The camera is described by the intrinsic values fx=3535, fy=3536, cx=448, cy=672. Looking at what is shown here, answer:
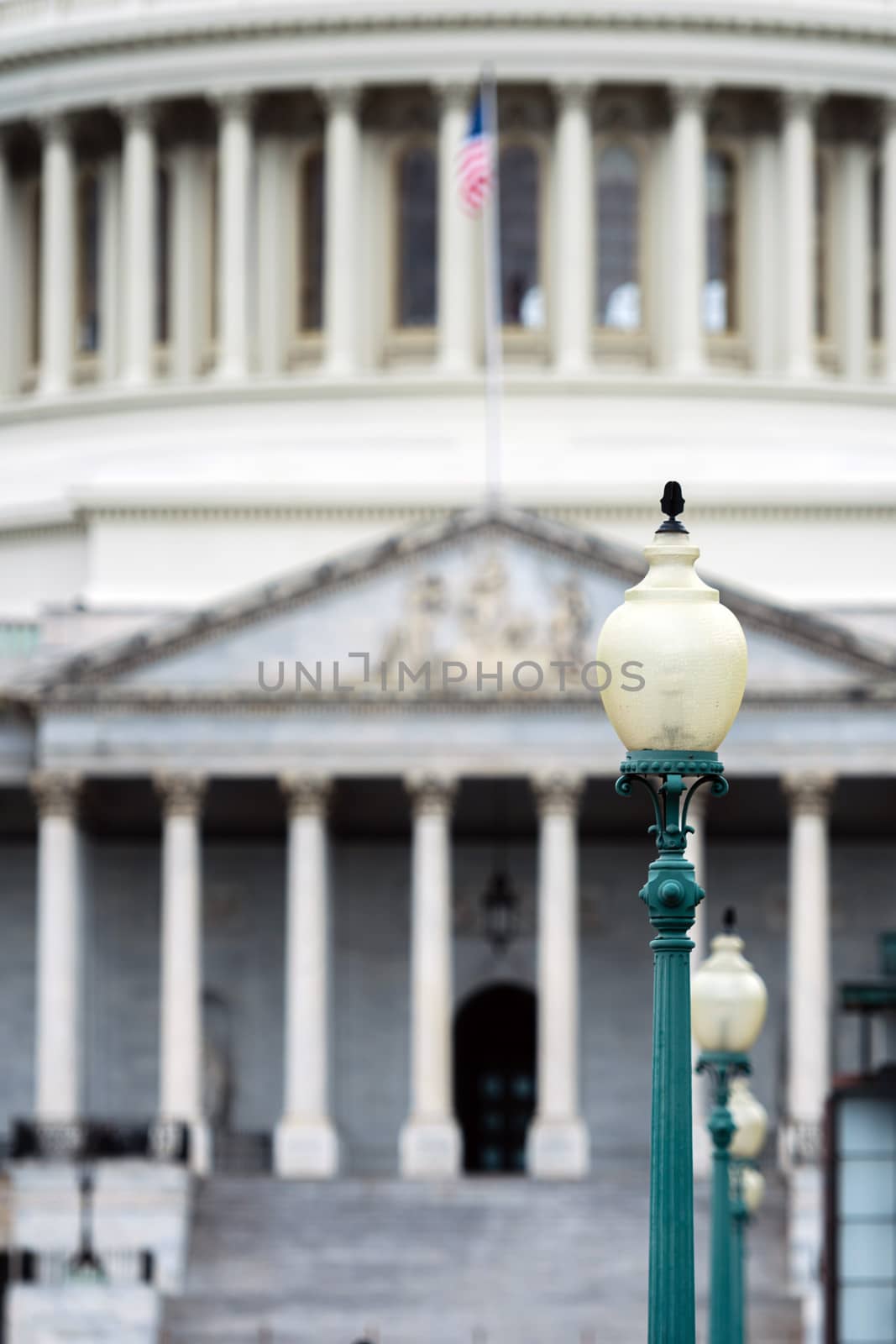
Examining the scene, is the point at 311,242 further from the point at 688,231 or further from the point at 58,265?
the point at 688,231

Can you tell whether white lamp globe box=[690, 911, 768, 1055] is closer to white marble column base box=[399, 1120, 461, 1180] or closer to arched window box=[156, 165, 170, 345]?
white marble column base box=[399, 1120, 461, 1180]

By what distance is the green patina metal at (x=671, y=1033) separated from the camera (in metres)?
16.8

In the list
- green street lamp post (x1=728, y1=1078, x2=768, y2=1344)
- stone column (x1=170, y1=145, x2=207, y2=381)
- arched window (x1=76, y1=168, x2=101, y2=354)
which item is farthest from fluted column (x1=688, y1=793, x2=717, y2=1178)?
green street lamp post (x1=728, y1=1078, x2=768, y2=1344)

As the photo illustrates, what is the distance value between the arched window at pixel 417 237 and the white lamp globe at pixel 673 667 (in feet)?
229

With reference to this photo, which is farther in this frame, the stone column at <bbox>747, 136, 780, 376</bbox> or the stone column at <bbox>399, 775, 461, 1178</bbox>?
the stone column at <bbox>747, 136, 780, 376</bbox>

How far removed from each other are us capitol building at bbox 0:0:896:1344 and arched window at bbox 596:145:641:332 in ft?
0.35

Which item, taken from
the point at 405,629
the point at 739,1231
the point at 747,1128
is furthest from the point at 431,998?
the point at 739,1231

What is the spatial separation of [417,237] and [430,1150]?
28526 mm

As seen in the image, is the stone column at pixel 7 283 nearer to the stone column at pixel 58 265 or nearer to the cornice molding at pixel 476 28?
the stone column at pixel 58 265

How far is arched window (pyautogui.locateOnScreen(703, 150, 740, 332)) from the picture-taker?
86.9 metres

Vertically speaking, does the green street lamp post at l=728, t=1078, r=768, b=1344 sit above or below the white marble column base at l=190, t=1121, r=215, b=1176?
below

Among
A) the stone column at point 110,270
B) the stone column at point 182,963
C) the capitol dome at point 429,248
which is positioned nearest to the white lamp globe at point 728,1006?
the stone column at point 182,963

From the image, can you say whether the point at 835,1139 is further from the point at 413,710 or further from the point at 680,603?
the point at 413,710

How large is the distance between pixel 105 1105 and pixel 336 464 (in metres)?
16.4
